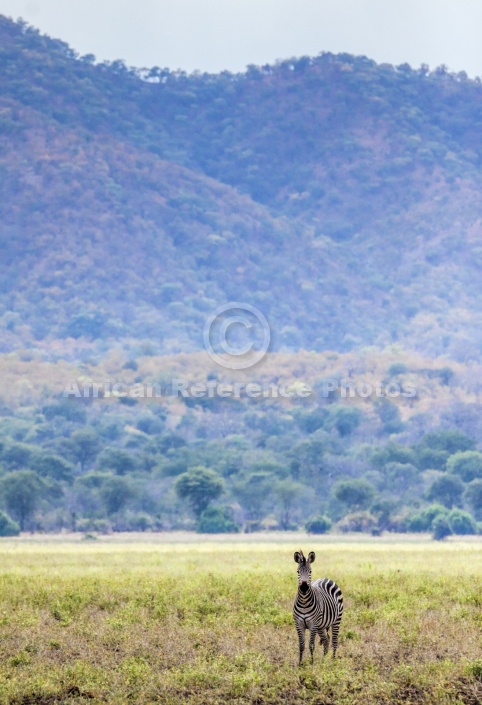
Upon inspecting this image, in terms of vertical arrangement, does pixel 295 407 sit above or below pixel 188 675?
above

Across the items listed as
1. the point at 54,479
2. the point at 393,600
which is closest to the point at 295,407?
the point at 54,479

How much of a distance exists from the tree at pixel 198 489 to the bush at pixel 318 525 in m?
6.28

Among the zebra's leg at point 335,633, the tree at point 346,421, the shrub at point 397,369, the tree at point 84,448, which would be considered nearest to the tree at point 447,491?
the tree at point 84,448

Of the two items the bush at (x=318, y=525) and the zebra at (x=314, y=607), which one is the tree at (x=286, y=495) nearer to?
the bush at (x=318, y=525)

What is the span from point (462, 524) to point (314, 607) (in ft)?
205

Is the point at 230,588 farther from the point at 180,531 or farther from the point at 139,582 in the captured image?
the point at 180,531

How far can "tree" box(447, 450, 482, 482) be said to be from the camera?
9400 centimetres

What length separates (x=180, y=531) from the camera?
81250 mm

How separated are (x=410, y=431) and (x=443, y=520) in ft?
185

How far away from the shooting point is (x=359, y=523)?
82.5 meters

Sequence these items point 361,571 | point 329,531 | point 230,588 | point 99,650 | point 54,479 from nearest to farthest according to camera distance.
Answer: point 99,650 < point 230,588 < point 361,571 < point 329,531 < point 54,479

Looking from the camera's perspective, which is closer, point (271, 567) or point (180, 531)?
point (271, 567)

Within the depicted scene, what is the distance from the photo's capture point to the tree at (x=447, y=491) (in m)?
91.0

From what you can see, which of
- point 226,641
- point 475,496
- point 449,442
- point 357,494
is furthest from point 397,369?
point 226,641
